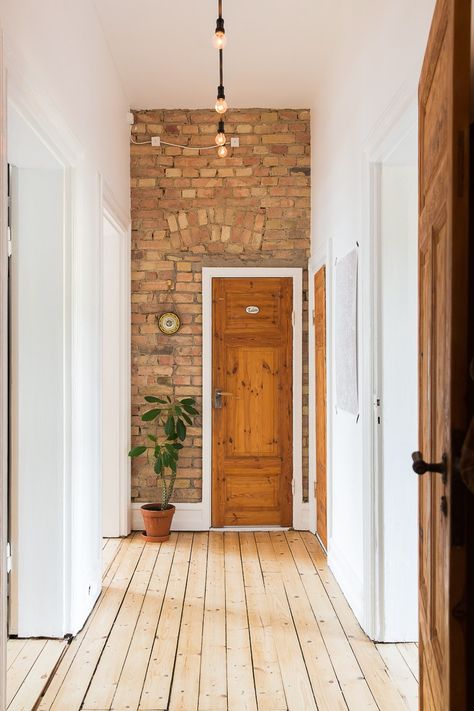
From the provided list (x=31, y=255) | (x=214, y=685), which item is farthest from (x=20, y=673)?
(x=31, y=255)

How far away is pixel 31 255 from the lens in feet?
9.84

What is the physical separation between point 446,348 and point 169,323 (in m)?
3.79

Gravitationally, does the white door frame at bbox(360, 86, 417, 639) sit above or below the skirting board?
above

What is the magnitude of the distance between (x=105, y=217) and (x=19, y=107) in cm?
196

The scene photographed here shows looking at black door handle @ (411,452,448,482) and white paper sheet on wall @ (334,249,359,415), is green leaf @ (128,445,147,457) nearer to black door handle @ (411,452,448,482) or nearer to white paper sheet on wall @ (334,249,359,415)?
white paper sheet on wall @ (334,249,359,415)

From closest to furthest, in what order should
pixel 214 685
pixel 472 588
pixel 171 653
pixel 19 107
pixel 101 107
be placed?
pixel 472 588, pixel 19 107, pixel 214 685, pixel 171 653, pixel 101 107

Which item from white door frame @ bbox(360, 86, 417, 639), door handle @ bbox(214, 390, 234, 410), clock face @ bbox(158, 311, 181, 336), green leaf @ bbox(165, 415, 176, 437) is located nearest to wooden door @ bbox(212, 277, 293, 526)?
door handle @ bbox(214, 390, 234, 410)

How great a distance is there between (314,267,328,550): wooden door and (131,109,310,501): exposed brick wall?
30 cm

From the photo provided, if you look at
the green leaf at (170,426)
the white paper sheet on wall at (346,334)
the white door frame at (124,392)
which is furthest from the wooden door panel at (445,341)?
the white door frame at (124,392)

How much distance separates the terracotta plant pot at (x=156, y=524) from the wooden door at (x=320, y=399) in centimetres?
113

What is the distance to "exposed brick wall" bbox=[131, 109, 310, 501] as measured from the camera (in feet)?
16.5

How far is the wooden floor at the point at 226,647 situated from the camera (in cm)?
248

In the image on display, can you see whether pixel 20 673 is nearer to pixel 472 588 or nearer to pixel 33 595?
pixel 33 595

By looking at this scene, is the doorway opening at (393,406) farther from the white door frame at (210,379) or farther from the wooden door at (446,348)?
the white door frame at (210,379)
